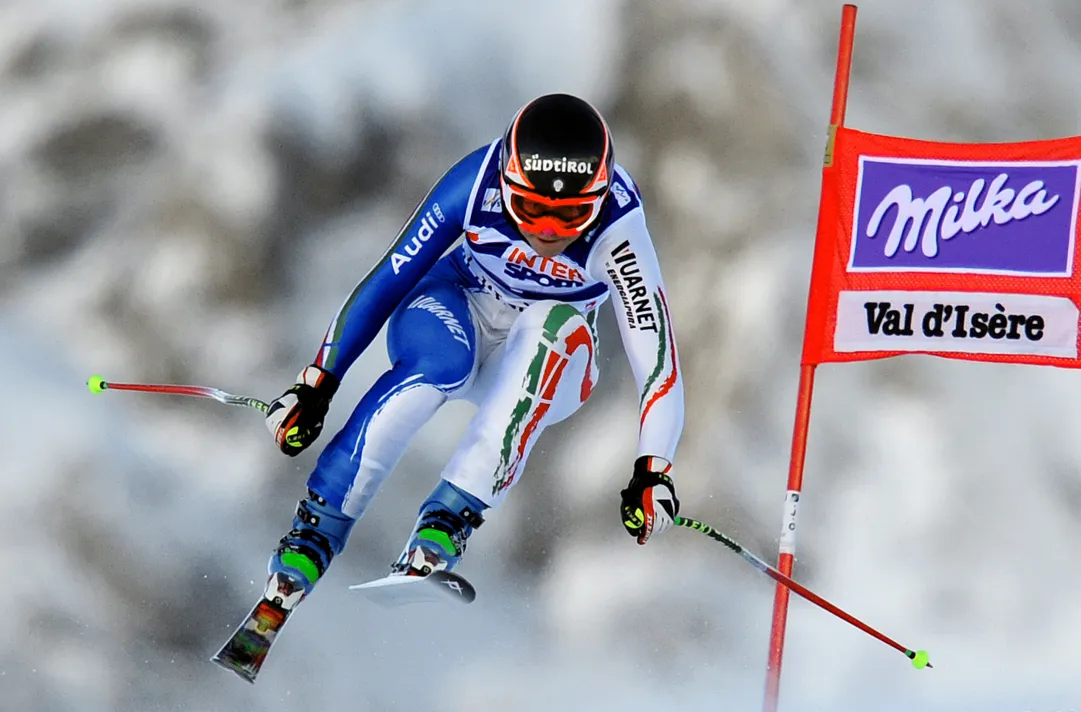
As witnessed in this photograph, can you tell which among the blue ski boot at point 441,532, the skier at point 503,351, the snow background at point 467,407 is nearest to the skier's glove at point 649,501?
the skier at point 503,351

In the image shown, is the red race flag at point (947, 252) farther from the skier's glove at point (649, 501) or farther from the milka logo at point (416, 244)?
the milka logo at point (416, 244)

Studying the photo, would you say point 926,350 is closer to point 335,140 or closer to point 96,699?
point 335,140

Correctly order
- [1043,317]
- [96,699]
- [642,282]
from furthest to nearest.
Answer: [96,699] → [1043,317] → [642,282]

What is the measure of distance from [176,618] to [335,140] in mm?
1988

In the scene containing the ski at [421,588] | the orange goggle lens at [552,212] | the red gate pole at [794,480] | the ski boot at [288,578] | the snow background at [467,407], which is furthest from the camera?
the snow background at [467,407]

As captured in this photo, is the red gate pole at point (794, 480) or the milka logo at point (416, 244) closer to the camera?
the milka logo at point (416, 244)

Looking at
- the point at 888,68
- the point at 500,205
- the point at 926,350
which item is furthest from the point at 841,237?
the point at 888,68

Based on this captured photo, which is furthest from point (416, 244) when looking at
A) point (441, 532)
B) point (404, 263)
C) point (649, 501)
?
point (649, 501)

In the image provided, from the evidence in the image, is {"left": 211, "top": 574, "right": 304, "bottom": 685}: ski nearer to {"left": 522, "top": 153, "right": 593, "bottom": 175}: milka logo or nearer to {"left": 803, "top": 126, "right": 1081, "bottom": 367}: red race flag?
{"left": 522, "top": 153, "right": 593, "bottom": 175}: milka logo

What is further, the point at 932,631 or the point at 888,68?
the point at 888,68

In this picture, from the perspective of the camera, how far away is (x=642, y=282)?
3.80m

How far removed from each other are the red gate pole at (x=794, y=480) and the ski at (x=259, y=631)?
148 cm

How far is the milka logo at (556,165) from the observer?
3.56 meters

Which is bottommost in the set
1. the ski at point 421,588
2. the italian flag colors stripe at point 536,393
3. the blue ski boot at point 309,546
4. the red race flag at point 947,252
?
the ski at point 421,588
